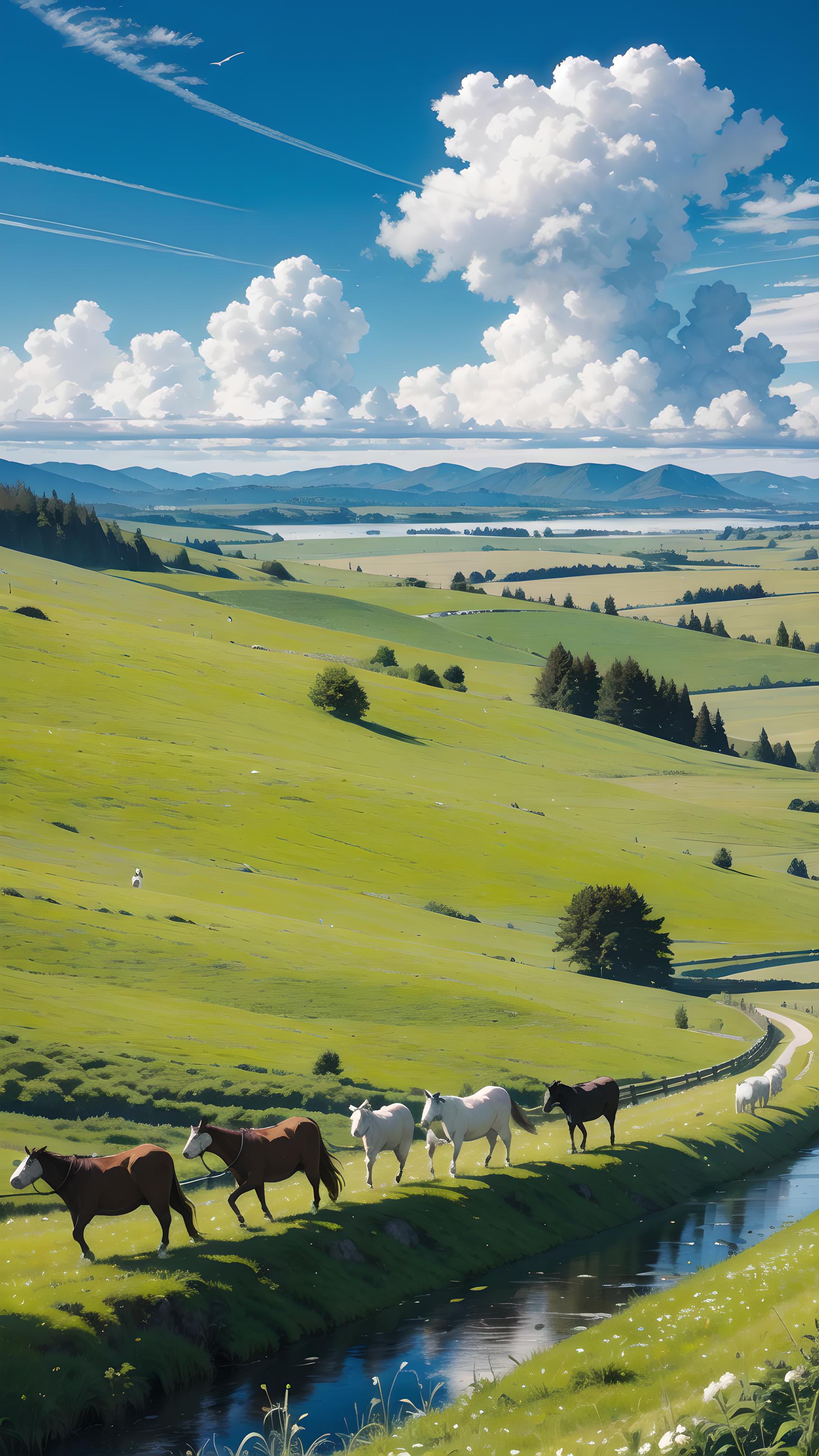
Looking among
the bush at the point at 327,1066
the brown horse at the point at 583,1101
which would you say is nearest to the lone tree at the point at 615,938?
the bush at the point at 327,1066

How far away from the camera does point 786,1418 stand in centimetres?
1359

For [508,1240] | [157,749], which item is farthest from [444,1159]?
[157,749]

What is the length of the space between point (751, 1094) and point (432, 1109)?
20.7 m

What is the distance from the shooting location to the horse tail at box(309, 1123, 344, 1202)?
1086 inches

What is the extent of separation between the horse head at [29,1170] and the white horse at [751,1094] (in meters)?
31.5

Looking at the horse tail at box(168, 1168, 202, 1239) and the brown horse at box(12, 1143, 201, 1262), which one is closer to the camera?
the brown horse at box(12, 1143, 201, 1262)

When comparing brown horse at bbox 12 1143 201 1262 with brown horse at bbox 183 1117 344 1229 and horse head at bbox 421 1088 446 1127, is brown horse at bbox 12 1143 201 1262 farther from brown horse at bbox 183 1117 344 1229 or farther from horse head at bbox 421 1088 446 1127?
horse head at bbox 421 1088 446 1127

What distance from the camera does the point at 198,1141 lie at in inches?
934

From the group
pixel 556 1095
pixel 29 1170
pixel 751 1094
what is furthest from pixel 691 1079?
pixel 29 1170

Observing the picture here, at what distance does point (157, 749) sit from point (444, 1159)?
222 feet

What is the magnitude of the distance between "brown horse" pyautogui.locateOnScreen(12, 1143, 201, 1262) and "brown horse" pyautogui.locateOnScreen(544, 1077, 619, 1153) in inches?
616

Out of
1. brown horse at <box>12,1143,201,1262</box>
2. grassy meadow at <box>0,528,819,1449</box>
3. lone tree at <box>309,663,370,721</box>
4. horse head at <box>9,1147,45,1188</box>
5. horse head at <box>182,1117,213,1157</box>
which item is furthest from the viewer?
lone tree at <box>309,663,370,721</box>

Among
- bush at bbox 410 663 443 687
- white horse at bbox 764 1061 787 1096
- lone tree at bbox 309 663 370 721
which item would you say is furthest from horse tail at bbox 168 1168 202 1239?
bush at bbox 410 663 443 687

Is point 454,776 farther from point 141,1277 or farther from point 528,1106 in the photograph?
point 141,1277
